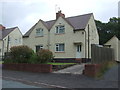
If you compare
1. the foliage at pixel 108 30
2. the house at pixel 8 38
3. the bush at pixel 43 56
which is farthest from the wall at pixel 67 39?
the foliage at pixel 108 30

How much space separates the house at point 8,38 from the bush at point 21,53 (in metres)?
24.0

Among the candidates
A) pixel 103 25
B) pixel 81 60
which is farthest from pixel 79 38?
pixel 103 25

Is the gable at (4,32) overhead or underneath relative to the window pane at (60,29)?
overhead

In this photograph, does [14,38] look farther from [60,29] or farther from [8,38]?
[60,29]

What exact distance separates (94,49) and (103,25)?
1548 inches

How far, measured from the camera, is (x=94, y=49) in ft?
42.1

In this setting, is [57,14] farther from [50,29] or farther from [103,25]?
[103,25]

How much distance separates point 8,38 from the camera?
4253 cm

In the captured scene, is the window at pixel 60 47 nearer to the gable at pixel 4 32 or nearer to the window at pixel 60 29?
the window at pixel 60 29

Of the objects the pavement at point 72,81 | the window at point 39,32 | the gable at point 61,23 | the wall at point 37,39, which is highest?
the gable at point 61,23

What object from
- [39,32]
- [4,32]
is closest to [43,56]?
[39,32]

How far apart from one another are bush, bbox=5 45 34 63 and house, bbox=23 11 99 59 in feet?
27.9

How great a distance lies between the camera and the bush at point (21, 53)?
54.7 feet

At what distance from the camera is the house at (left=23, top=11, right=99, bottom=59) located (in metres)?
23.4
